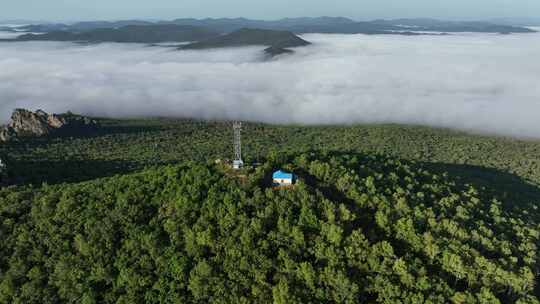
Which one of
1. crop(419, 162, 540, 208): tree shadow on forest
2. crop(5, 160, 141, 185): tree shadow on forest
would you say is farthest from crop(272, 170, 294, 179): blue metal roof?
crop(5, 160, 141, 185): tree shadow on forest

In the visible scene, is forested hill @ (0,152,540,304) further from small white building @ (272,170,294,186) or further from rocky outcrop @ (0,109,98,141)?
rocky outcrop @ (0,109,98,141)

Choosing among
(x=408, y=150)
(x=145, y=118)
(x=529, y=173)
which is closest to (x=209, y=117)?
(x=145, y=118)

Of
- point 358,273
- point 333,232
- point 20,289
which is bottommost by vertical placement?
point 20,289

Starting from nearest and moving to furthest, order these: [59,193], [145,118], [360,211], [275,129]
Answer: [360,211] → [59,193] → [275,129] → [145,118]

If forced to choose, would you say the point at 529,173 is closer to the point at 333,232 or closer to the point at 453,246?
the point at 453,246

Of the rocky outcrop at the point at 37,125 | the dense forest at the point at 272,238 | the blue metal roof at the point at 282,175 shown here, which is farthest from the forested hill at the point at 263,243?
the rocky outcrop at the point at 37,125

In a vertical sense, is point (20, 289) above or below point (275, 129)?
below
